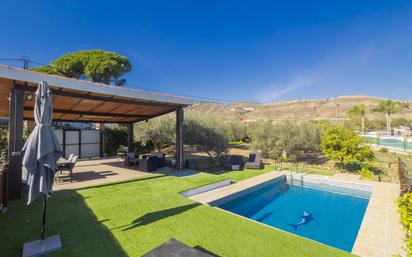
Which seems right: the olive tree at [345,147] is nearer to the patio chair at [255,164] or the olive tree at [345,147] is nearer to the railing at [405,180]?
the railing at [405,180]

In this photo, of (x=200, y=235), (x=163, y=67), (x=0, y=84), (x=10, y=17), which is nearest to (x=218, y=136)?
(x=200, y=235)

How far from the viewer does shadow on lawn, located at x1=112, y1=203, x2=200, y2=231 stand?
4.54m

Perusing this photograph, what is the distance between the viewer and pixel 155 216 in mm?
5027

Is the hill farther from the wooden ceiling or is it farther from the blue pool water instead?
the blue pool water

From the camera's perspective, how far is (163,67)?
30.6 metres

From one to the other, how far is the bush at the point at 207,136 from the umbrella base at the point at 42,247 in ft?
32.6

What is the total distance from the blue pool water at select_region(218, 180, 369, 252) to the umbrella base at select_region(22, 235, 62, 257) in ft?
15.1

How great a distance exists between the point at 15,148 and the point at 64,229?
364 cm

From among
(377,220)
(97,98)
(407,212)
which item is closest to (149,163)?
(97,98)

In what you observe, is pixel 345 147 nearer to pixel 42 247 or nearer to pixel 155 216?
pixel 155 216

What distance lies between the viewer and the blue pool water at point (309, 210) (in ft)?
19.9

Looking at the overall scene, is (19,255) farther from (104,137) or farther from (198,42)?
(198,42)

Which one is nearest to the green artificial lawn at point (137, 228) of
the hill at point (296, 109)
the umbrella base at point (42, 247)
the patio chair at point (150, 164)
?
the umbrella base at point (42, 247)

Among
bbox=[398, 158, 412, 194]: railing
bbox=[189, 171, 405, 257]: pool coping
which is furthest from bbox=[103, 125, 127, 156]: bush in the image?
bbox=[398, 158, 412, 194]: railing
